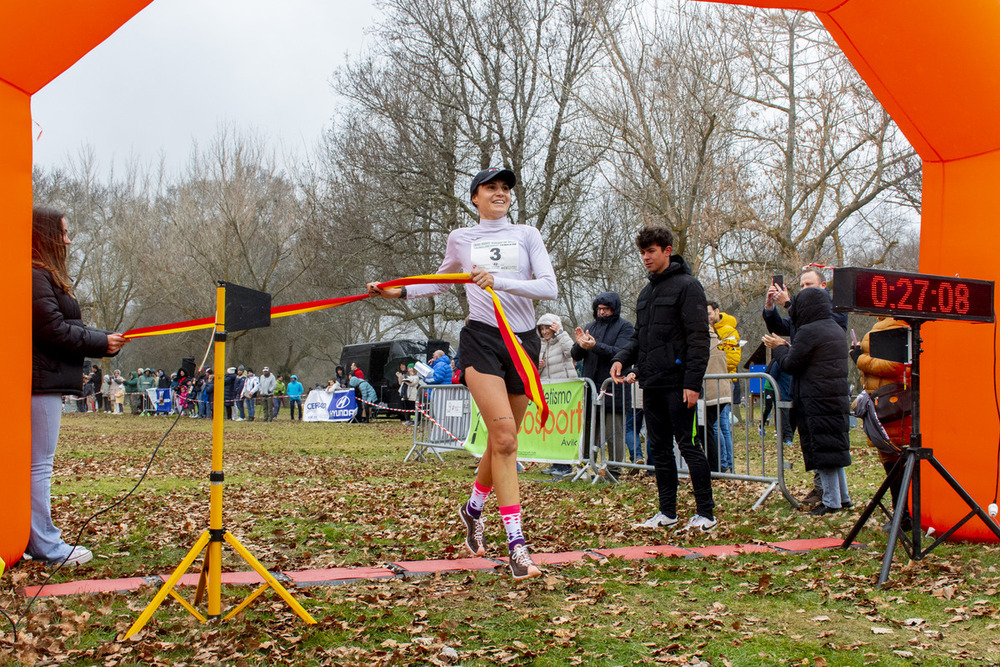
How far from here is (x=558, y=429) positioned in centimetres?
1050

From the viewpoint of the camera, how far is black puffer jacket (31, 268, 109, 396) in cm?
504

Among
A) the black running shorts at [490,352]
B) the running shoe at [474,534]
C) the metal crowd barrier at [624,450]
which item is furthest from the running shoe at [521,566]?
the metal crowd barrier at [624,450]

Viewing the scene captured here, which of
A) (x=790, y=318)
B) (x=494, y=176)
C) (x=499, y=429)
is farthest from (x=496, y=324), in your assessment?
(x=790, y=318)

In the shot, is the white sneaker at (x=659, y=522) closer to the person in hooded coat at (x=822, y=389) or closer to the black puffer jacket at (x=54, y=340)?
the person in hooded coat at (x=822, y=389)

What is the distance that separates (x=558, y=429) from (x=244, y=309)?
708 cm

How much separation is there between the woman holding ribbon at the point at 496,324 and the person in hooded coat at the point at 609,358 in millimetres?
4856

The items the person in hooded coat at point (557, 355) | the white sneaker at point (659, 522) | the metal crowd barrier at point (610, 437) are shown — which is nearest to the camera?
the white sneaker at point (659, 522)

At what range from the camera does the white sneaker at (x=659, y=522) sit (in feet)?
21.4

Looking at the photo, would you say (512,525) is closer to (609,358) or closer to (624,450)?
(624,450)

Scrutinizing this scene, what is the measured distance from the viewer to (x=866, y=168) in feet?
68.7

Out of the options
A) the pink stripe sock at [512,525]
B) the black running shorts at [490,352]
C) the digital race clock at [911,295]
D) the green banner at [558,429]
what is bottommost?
the pink stripe sock at [512,525]

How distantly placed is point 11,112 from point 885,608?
5.39 m

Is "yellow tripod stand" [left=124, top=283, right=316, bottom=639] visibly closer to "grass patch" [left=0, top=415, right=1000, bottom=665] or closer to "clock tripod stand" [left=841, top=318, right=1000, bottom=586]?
"grass patch" [left=0, top=415, right=1000, bottom=665]

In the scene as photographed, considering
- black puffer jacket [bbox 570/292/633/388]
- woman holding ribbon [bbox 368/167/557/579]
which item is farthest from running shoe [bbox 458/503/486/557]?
black puffer jacket [bbox 570/292/633/388]
